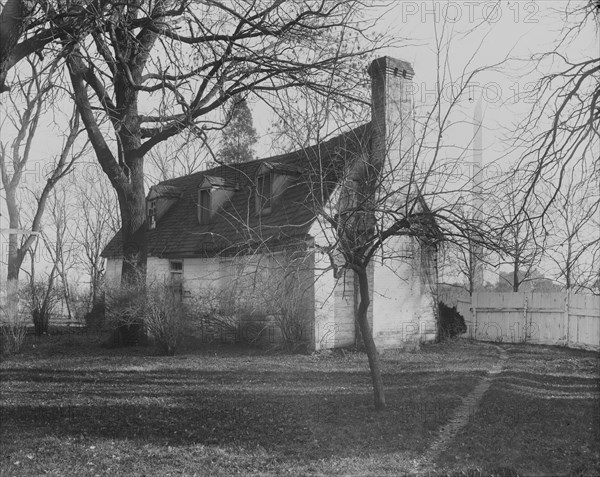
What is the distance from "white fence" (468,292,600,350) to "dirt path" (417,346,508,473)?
22.2 ft

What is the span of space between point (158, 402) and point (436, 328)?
1148cm

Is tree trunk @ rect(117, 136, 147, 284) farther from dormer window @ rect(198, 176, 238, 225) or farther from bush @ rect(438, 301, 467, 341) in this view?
bush @ rect(438, 301, 467, 341)

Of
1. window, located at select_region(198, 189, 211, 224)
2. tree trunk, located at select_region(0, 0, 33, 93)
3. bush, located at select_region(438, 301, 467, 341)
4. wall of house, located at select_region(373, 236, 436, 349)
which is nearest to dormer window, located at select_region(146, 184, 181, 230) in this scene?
window, located at select_region(198, 189, 211, 224)

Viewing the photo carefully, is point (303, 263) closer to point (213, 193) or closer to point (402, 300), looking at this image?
point (402, 300)

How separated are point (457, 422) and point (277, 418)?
2.47 metres

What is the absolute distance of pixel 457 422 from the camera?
24.3 feet

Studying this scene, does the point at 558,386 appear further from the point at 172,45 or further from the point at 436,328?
the point at 172,45

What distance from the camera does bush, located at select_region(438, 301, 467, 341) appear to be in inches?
714

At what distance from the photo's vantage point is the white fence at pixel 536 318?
A: 55.3 feet

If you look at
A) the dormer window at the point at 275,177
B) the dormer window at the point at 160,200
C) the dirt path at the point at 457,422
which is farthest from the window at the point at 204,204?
the dirt path at the point at 457,422

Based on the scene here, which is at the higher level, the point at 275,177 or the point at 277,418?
the point at 275,177

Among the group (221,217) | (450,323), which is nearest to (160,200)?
(221,217)

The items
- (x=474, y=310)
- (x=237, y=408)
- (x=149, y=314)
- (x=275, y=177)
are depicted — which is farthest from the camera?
(x=474, y=310)

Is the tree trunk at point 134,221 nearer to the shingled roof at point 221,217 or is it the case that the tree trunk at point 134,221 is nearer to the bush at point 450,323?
the shingled roof at point 221,217
